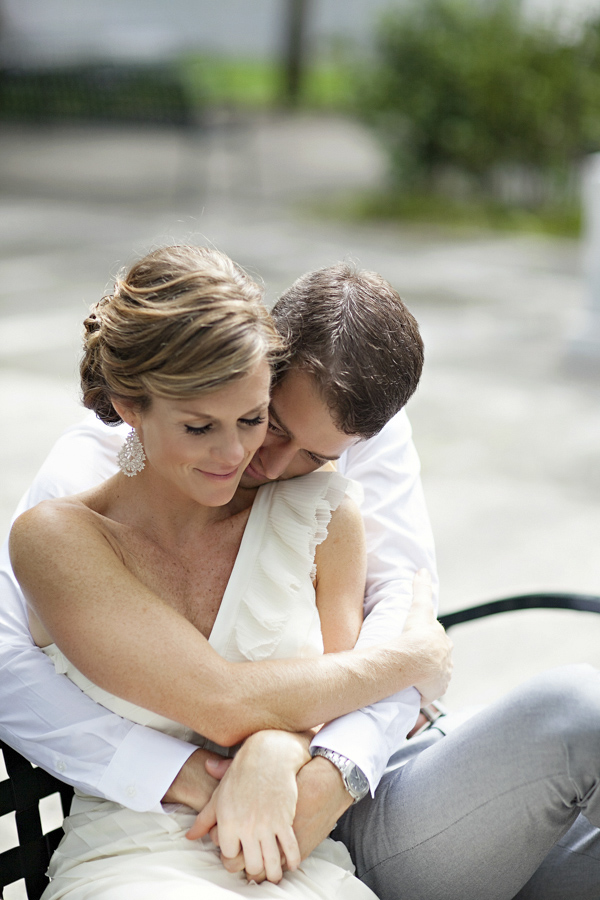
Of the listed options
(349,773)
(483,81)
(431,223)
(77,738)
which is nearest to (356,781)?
(349,773)

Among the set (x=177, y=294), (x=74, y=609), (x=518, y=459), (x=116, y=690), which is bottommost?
(x=518, y=459)

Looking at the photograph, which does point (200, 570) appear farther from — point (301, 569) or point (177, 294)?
point (177, 294)

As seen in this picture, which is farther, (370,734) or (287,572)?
(287,572)

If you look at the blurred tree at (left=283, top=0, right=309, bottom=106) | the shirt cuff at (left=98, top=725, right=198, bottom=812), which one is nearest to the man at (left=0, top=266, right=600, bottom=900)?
the shirt cuff at (left=98, top=725, right=198, bottom=812)

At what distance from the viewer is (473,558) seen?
13.7 ft

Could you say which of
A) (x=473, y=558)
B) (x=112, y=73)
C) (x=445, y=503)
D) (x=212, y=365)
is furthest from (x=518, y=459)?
(x=112, y=73)

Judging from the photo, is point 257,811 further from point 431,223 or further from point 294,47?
point 294,47

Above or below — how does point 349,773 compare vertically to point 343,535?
below

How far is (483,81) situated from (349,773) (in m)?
A: 10.7

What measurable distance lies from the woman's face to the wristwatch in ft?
1.50

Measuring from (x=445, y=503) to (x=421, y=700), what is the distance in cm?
288

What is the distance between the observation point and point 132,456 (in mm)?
1721

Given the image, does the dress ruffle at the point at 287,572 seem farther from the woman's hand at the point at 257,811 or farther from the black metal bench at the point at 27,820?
the black metal bench at the point at 27,820

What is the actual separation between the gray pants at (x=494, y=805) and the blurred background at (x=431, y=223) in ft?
3.02
